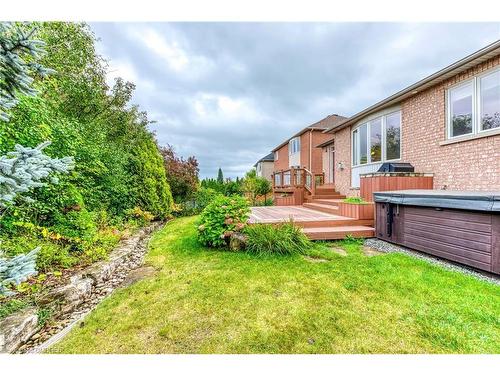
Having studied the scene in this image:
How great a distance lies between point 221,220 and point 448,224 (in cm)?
479

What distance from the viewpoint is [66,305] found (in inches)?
124

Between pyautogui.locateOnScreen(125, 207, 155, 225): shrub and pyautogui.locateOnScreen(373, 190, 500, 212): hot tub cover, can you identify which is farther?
pyautogui.locateOnScreen(125, 207, 155, 225): shrub

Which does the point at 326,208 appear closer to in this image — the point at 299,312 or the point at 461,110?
the point at 461,110

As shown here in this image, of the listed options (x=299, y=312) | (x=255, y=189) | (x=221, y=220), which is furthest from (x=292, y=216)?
(x=255, y=189)

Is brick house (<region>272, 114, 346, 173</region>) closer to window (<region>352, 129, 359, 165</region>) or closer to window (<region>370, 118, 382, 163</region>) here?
window (<region>352, 129, 359, 165</region>)

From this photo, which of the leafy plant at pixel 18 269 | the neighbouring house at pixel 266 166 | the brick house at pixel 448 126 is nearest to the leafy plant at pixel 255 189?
the brick house at pixel 448 126

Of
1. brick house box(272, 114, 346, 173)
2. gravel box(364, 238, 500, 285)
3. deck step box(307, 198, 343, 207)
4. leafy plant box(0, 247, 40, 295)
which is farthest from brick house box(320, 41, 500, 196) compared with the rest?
brick house box(272, 114, 346, 173)

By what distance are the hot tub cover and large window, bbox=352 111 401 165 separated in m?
3.84

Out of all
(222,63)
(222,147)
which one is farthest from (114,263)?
(222,147)

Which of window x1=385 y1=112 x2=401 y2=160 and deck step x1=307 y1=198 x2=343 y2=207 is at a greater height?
window x1=385 y1=112 x2=401 y2=160

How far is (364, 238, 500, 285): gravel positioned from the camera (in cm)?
382

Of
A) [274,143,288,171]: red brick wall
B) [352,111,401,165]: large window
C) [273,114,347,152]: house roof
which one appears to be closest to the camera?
[352,111,401,165]: large window

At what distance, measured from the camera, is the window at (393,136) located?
8.63m

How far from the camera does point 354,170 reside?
35.7 feet
